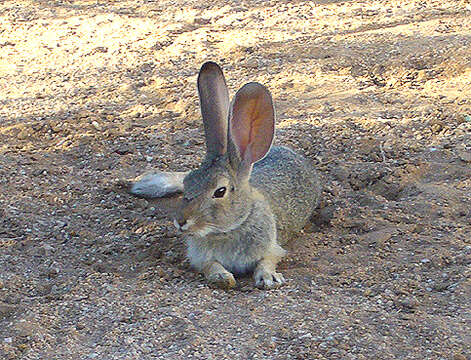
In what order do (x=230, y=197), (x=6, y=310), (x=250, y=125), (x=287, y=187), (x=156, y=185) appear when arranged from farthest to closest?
(x=156, y=185)
(x=287, y=187)
(x=250, y=125)
(x=230, y=197)
(x=6, y=310)

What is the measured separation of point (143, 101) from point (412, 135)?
2.88m

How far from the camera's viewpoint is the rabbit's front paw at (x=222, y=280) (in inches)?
202

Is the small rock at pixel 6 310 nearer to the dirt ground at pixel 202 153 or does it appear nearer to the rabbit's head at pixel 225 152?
the dirt ground at pixel 202 153

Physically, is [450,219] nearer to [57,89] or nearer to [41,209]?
[41,209]

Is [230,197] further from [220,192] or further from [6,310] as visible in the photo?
[6,310]

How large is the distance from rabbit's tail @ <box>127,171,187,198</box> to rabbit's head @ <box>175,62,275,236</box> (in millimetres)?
1173

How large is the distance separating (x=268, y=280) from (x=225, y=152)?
0.93 meters

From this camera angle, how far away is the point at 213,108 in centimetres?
530

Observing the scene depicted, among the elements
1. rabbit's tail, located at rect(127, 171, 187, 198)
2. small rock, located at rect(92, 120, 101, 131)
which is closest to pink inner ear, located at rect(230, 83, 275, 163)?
rabbit's tail, located at rect(127, 171, 187, 198)

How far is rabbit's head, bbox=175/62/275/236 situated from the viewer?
512cm

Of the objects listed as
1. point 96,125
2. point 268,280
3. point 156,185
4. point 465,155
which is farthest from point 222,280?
point 96,125

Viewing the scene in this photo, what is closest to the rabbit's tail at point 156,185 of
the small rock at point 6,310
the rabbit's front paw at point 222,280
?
the rabbit's front paw at point 222,280

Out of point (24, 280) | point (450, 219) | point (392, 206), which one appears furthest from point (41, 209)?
point (450, 219)

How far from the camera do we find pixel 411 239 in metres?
5.63
